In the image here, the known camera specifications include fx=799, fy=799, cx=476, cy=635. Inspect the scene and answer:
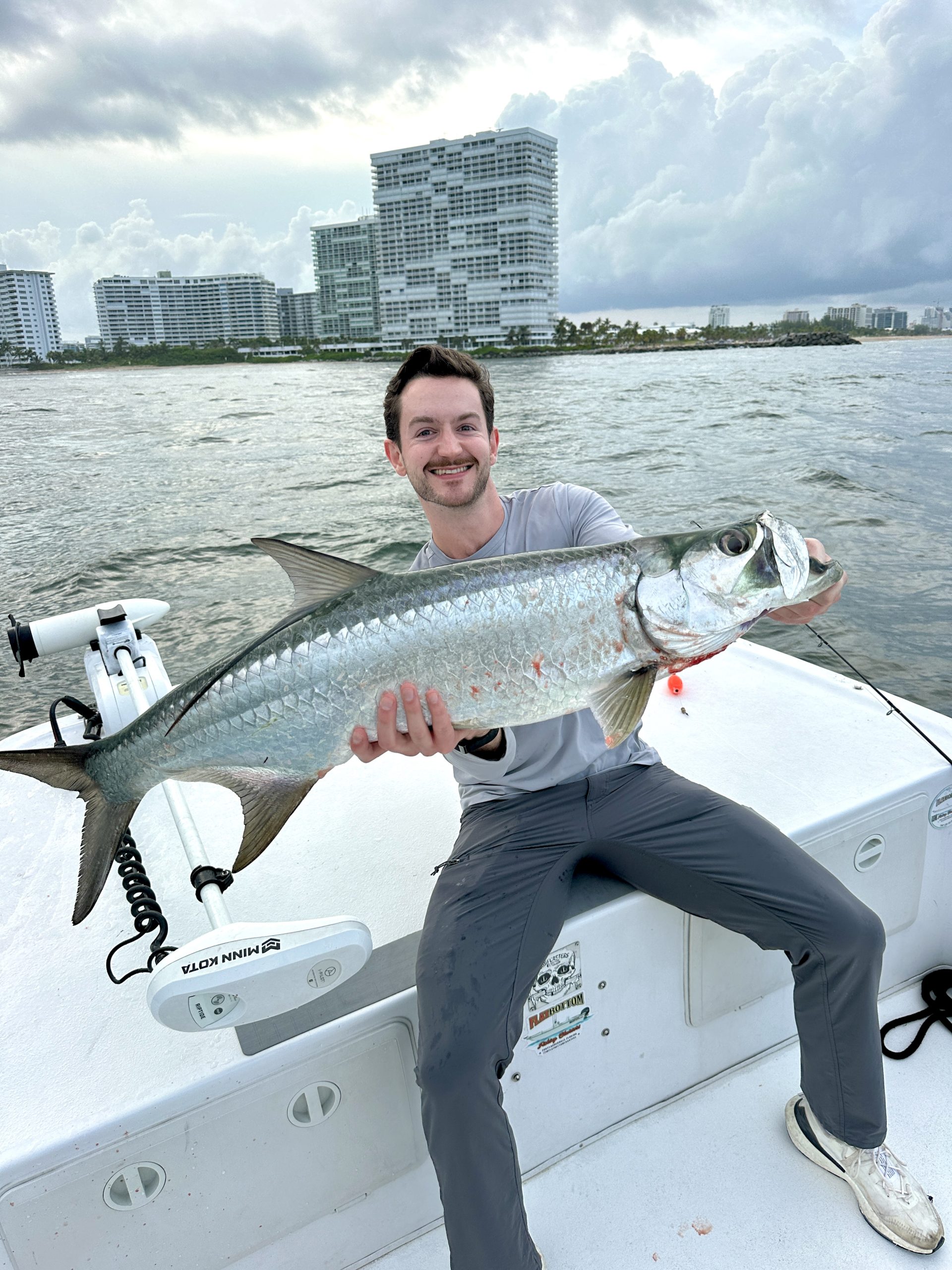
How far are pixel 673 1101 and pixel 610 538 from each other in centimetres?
182

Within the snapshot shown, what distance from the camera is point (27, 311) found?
151250 mm

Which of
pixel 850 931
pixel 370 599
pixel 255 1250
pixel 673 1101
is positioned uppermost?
A: pixel 370 599

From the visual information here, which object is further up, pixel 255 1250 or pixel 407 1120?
pixel 407 1120

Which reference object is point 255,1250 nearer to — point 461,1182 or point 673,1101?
point 461,1182

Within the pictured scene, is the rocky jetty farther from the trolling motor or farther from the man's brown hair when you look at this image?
the trolling motor

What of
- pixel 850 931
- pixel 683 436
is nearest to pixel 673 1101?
pixel 850 931

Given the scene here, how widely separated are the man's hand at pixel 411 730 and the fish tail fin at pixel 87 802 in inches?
24.6

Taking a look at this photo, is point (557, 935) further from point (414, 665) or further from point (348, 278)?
point (348, 278)

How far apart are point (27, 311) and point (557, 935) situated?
599 feet

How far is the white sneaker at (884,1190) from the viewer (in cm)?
206

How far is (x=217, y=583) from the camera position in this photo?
11.5 meters

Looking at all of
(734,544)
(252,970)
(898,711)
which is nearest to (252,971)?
(252,970)

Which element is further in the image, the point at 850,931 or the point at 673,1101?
the point at 673,1101

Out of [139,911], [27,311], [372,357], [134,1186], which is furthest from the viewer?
[27,311]
